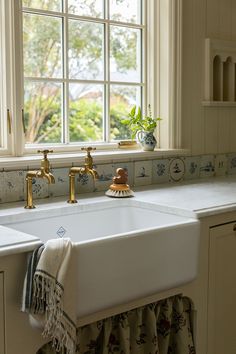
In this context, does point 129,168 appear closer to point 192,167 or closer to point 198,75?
point 192,167

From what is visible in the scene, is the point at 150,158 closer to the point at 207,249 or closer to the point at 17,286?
the point at 207,249

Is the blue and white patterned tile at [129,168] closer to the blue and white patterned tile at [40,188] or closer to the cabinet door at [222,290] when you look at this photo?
the blue and white patterned tile at [40,188]

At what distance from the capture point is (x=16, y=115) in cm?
242

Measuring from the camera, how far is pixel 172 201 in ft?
7.72

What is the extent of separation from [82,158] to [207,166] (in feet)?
3.18

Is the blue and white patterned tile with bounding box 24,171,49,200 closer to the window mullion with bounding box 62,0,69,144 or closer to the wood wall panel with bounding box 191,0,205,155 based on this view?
the window mullion with bounding box 62,0,69,144

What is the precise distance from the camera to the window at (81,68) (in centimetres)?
259

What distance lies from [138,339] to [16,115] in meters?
1.10

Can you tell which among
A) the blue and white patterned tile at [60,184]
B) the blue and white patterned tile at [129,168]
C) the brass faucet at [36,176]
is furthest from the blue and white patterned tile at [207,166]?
the brass faucet at [36,176]

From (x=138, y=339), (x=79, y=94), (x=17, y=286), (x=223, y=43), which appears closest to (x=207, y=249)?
(x=138, y=339)

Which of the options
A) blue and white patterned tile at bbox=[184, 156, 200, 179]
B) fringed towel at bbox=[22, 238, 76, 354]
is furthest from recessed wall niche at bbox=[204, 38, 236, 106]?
fringed towel at bbox=[22, 238, 76, 354]

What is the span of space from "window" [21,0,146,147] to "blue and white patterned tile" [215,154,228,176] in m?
0.62

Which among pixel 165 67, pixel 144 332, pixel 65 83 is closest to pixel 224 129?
pixel 165 67

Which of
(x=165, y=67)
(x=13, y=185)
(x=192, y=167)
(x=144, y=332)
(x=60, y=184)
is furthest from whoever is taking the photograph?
(x=192, y=167)
